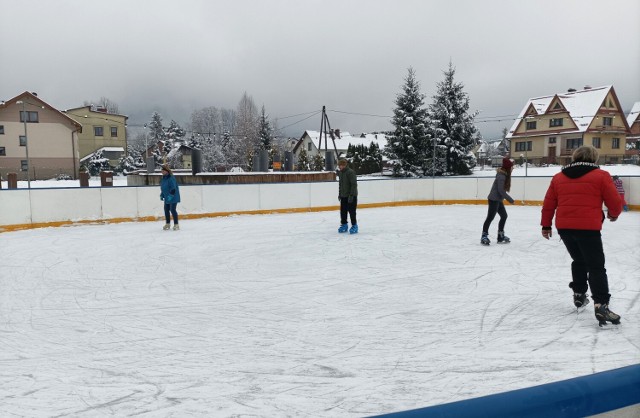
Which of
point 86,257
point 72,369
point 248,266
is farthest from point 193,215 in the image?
point 72,369

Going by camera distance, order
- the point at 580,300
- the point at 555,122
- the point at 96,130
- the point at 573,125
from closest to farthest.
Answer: the point at 580,300
the point at 573,125
the point at 555,122
the point at 96,130

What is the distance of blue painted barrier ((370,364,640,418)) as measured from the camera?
3.06ft

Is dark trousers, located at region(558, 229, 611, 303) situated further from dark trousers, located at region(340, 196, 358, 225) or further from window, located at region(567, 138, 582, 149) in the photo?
window, located at region(567, 138, 582, 149)

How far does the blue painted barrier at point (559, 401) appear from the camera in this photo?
934 mm

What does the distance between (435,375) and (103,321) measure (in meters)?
2.95


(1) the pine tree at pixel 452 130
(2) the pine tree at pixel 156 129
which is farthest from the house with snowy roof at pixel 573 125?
(2) the pine tree at pixel 156 129

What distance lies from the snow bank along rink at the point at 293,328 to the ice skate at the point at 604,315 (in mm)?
90

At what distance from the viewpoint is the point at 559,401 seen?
1012 mm

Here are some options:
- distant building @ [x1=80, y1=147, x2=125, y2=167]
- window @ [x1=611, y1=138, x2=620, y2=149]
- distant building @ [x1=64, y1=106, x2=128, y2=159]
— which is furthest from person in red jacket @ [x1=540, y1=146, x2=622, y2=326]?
distant building @ [x1=64, y1=106, x2=128, y2=159]

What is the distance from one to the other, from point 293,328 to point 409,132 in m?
25.8

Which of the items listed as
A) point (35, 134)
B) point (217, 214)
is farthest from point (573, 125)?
point (35, 134)

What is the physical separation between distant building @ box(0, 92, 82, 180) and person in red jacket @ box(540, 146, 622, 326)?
125 feet

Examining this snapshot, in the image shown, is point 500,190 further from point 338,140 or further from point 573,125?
point 338,140

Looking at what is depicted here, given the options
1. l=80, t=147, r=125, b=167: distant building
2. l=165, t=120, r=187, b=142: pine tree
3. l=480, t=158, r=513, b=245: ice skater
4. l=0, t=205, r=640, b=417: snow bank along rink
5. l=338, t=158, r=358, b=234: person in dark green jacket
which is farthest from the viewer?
l=165, t=120, r=187, b=142: pine tree
